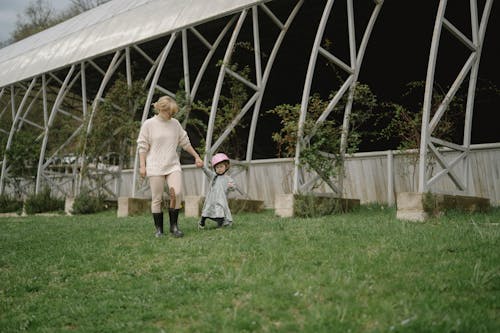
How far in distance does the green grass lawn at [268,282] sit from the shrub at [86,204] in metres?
8.62

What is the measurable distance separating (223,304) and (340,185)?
7597 millimetres

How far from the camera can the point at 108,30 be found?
18234 mm

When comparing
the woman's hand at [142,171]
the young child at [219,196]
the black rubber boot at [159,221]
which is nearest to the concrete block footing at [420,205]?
the young child at [219,196]

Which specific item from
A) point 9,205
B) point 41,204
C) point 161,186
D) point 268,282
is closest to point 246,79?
point 161,186

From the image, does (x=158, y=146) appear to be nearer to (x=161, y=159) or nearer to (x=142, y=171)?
(x=161, y=159)

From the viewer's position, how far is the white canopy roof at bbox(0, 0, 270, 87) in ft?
47.6

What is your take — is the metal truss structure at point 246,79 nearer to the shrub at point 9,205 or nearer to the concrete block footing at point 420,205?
the concrete block footing at point 420,205

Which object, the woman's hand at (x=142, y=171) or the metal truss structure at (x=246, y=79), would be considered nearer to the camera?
the woman's hand at (x=142, y=171)

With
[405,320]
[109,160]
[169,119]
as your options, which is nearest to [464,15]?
[169,119]

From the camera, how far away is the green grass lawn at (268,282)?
3727 millimetres

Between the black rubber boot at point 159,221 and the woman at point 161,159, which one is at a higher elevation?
the woman at point 161,159

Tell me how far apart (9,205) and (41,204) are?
2841 millimetres

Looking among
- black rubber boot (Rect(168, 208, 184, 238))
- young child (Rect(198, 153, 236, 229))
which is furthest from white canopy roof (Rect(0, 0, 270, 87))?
black rubber boot (Rect(168, 208, 184, 238))

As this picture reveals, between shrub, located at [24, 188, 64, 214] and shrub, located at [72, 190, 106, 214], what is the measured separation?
2.38m
